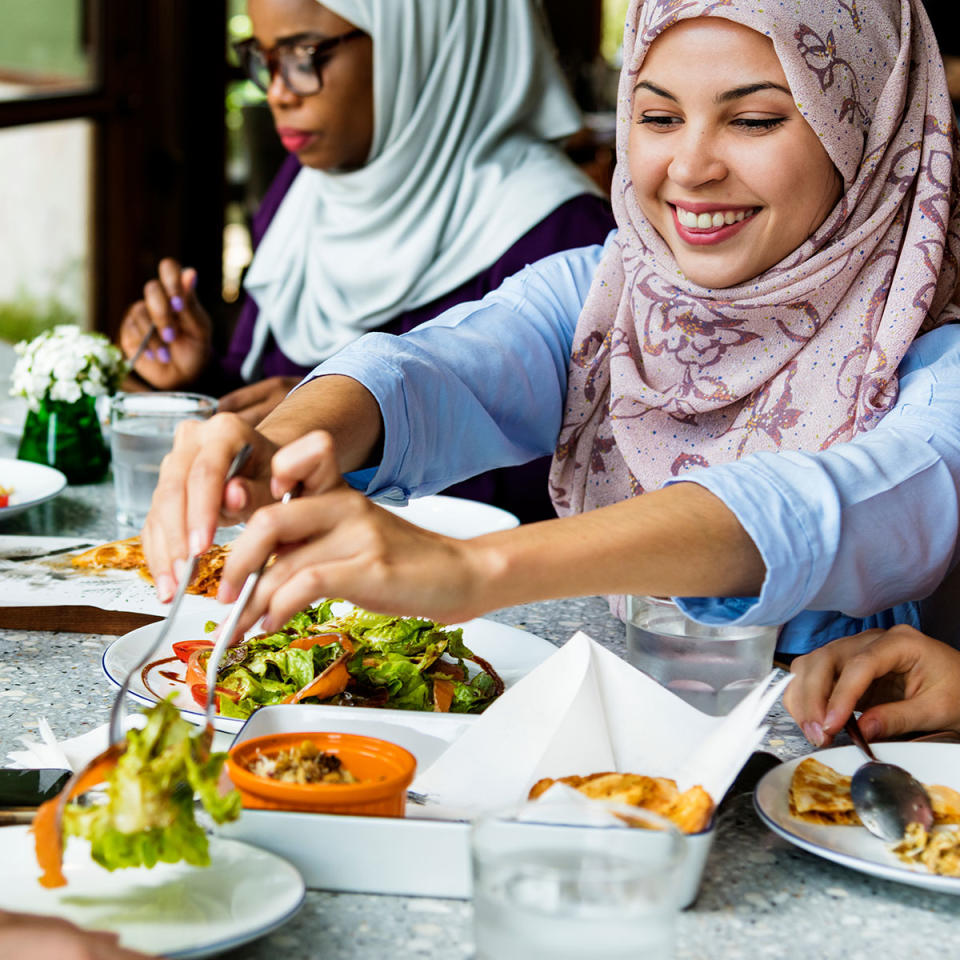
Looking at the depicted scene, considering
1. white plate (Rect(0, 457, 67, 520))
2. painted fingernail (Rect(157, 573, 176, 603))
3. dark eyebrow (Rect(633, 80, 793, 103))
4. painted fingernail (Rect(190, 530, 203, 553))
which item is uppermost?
dark eyebrow (Rect(633, 80, 793, 103))

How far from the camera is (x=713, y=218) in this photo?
50.8 inches

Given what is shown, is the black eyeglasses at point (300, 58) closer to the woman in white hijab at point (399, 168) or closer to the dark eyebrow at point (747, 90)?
the woman in white hijab at point (399, 168)

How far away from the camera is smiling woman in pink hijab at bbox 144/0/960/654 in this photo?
0.88 meters

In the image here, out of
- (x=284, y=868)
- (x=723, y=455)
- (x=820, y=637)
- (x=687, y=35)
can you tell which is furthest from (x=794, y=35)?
(x=284, y=868)

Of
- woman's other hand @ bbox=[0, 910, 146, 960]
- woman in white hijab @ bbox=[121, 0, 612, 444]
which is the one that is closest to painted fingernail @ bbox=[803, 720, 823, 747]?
woman's other hand @ bbox=[0, 910, 146, 960]

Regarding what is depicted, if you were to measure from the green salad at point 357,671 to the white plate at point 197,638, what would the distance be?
2 cm

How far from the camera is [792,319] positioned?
1354mm

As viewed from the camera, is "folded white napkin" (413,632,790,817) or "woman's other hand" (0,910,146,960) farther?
"folded white napkin" (413,632,790,817)

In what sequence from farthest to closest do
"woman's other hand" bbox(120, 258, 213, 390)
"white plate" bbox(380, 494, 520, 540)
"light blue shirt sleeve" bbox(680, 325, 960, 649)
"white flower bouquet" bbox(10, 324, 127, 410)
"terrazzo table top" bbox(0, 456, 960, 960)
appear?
"woman's other hand" bbox(120, 258, 213, 390)
"white flower bouquet" bbox(10, 324, 127, 410)
"white plate" bbox(380, 494, 520, 540)
"light blue shirt sleeve" bbox(680, 325, 960, 649)
"terrazzo table top" bbox(0, 456, 960, 960)

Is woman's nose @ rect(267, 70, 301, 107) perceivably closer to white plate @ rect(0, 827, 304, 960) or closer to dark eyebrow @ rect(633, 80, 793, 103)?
dark eyebrow @ rect(633, 80, 793, 103)

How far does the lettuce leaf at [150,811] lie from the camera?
2.27 ft

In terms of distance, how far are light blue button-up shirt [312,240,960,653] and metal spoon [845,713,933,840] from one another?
0.14 metres

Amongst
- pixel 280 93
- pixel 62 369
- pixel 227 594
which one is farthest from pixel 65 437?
pixel 227 594

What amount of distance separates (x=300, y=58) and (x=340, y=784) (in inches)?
69.6
